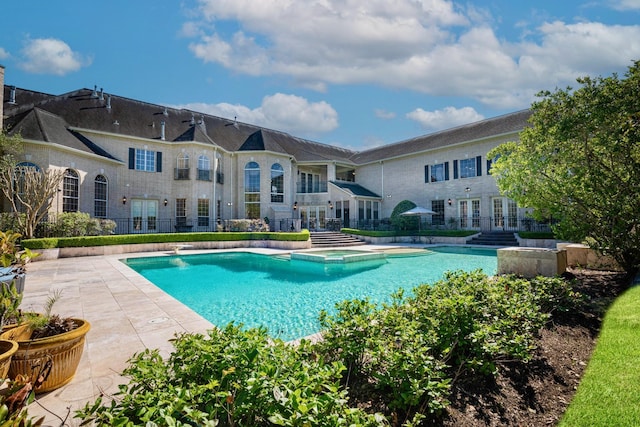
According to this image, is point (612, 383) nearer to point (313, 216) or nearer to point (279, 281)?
point (279, 281)

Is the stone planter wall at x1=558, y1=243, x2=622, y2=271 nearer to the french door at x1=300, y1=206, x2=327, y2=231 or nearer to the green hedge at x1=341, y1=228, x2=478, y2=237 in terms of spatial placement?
the green hedge at x1=341, y1=228, x2=478, y2=237

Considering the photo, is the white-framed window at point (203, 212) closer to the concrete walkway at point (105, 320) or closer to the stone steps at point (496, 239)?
the concrete walkway at point (105, 320)

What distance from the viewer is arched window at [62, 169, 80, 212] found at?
18.3 m

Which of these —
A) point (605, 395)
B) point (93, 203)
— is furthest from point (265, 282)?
point (93, 203)

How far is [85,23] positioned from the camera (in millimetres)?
11992

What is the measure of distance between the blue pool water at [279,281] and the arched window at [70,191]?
6.89 metres

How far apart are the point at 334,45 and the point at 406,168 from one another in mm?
17750

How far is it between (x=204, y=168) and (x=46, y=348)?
23.2m

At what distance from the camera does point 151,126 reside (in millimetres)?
24906

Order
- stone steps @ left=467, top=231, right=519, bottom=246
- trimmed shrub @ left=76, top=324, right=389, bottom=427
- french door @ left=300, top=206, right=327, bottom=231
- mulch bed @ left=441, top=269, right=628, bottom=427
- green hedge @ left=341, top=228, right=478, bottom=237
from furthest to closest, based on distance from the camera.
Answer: french door @ left=300, top=206, right=327, bottom=231, green hedge @ left=341, top=228, right=478, bottom=237, stone steps @ left=467, top=231, right=519, bottom=246, mulch bed @ left=441, top=269, right=628, bottom=427, trimmed shrub @ left=76, top=324, right=389, bottom=427

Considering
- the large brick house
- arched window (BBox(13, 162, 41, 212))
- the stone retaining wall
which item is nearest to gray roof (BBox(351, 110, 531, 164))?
the large brick house

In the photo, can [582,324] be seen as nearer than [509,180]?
Yes

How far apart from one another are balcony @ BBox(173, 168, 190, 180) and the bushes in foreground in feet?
76.4

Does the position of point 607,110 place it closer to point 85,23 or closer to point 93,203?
point 85,23
